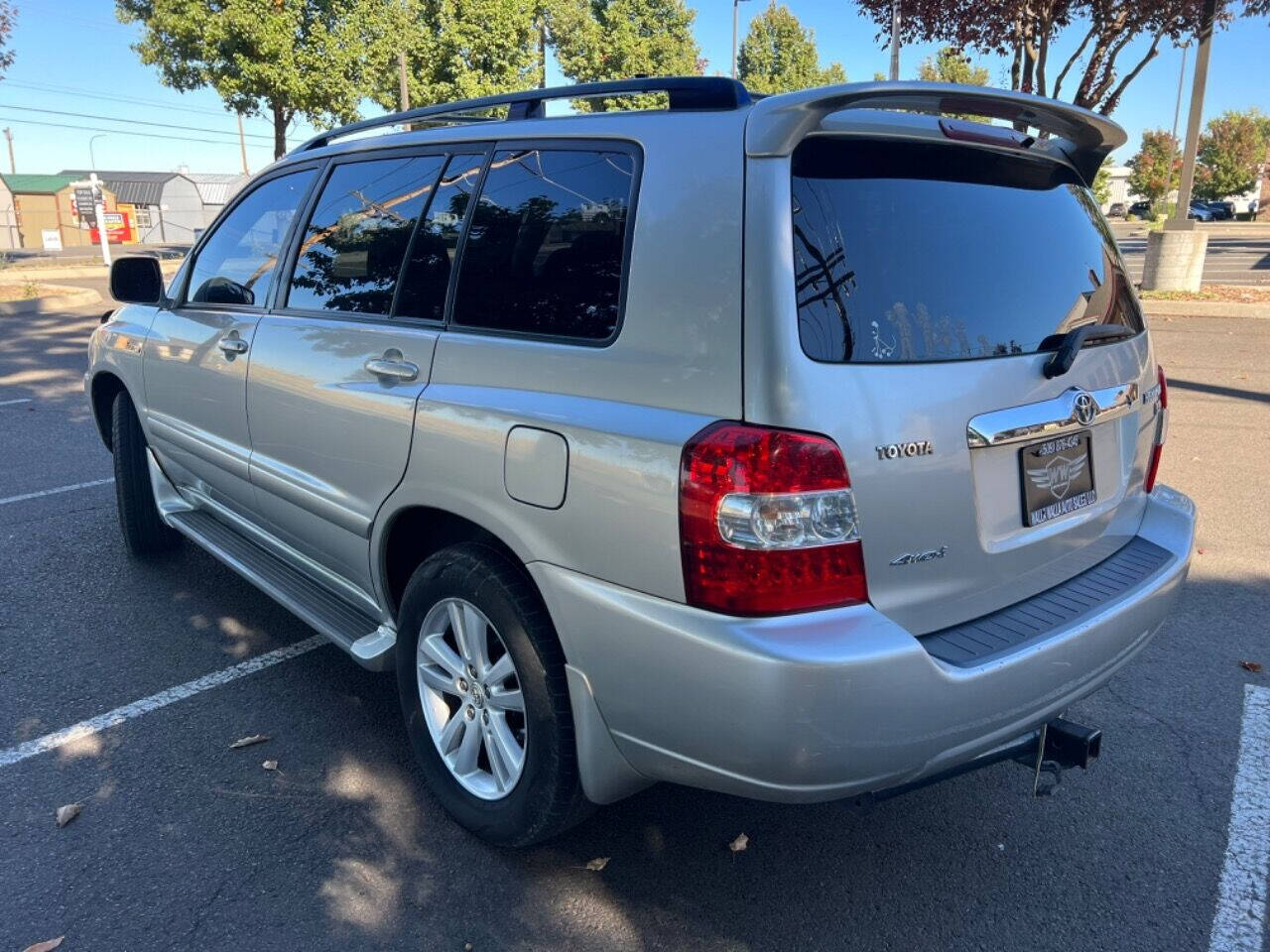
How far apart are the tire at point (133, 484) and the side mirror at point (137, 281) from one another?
570 millimetres

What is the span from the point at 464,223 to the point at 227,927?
6.31ft

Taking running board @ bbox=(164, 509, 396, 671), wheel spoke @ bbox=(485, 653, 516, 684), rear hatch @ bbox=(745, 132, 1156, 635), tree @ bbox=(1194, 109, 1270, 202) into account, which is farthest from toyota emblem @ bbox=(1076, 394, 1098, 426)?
tree @ bbox=(1194, 109, 1270, 202)

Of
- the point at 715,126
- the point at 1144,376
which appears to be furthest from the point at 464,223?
the point at 1144,376

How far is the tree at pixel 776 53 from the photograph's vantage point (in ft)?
134

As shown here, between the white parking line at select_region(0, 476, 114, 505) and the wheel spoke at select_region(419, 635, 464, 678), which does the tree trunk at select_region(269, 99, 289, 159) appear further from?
the wheel spoke at select_region(419, 635, 464, 678)

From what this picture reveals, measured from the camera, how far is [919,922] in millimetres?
2422

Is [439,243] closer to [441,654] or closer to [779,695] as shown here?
[441,654]

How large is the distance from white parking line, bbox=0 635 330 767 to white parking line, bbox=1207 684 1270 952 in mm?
3191

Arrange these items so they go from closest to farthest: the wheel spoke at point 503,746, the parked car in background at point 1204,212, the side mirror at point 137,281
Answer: the wheel spoke at point 503,746, the side mirror at point 137,281, the parked car in background at point 1204,212

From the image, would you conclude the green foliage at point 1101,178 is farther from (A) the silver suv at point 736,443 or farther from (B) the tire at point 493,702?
(B) the tire at point 493,702

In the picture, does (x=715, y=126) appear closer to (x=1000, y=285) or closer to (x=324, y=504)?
(x=1000, y=285)

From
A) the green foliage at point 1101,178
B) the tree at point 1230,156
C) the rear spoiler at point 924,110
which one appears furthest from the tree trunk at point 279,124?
the tree at point 1230,156

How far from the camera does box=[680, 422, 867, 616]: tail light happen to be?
6.39ft

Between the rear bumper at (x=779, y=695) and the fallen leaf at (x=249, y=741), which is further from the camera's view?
the fallen leaf at (x=249, y=741)
